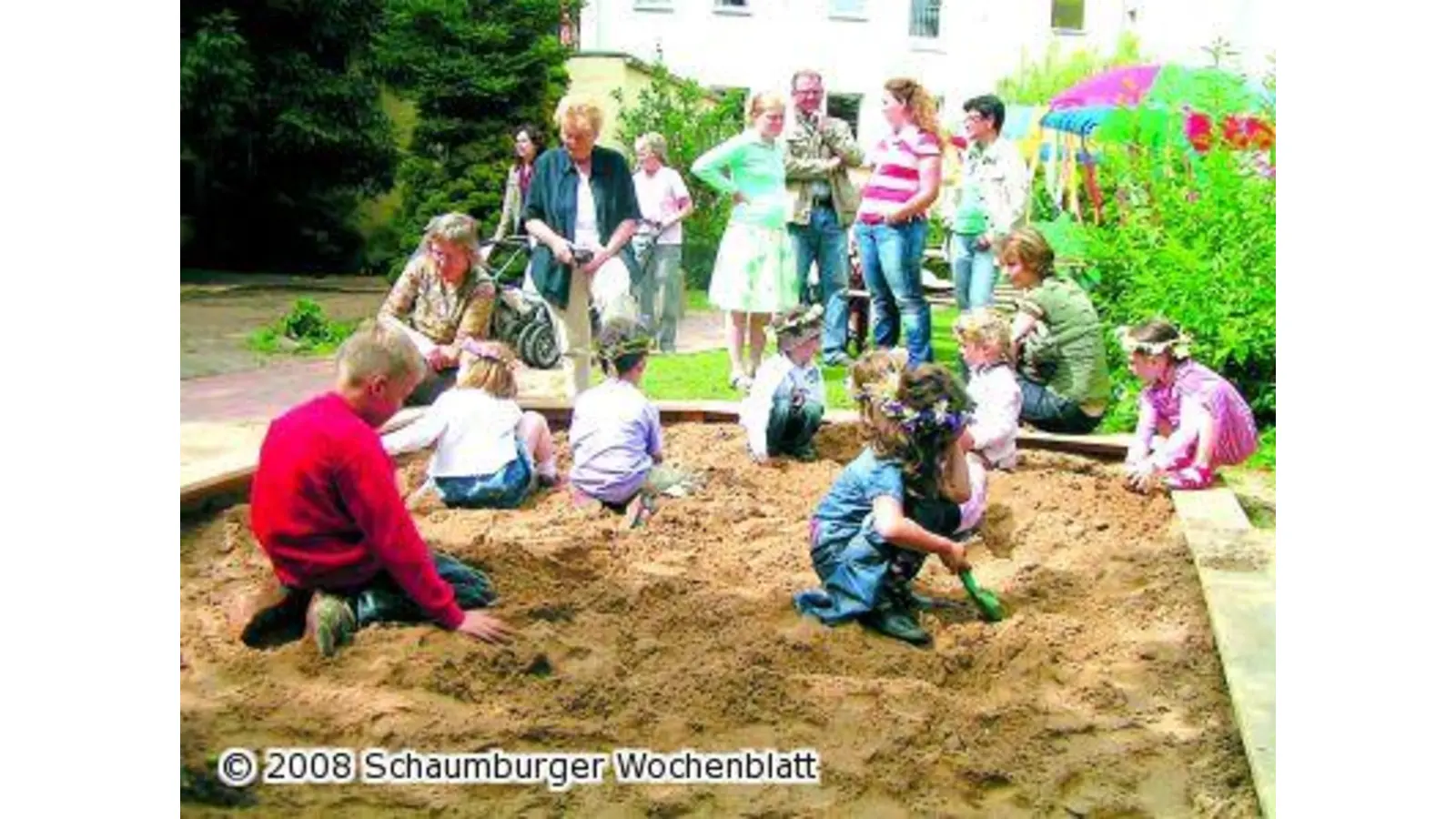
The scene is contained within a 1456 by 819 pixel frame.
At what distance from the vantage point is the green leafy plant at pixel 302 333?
4.37 m

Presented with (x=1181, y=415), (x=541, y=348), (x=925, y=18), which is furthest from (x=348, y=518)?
(x=1181, y=415)

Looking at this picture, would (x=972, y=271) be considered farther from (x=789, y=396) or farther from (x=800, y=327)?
(x=789, y=396)

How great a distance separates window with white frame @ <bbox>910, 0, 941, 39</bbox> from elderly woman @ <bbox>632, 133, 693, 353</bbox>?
0.71m

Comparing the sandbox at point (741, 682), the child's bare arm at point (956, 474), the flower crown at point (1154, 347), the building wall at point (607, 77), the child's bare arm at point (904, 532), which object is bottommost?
the sandbox at point (741, 682)

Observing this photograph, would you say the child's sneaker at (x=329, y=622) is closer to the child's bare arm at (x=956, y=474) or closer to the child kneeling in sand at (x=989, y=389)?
the child's bare arm at (x=956, y=474)

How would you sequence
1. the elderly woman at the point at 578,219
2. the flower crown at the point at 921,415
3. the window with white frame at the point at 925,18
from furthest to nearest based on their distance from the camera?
the elderly woman at the point at 578,219, the window with white frame at the point at 925,18, the flower crown at the point at 921,415

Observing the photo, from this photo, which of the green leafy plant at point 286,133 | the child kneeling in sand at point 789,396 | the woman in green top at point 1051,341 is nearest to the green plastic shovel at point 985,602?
the child kneeling in sand at point 789,396

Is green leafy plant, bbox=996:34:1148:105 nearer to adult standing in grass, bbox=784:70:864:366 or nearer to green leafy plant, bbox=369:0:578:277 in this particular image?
adult standing in grass, bbox=784:70:864:366

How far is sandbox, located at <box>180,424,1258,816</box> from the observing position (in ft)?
12.4

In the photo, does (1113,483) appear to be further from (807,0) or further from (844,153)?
(807,0)

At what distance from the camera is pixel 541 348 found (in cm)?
504

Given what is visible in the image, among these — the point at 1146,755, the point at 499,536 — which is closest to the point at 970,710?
the point at 1146,755

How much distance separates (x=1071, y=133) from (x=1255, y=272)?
637 mm

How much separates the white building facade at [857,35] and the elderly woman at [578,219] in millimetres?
253
